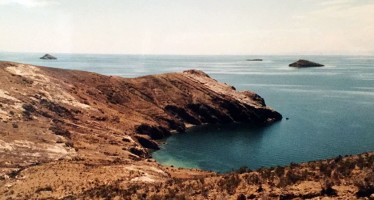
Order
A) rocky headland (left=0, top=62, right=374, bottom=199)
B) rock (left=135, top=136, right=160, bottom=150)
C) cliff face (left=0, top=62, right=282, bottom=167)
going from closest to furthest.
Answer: rocky headland (left=0, top=62, right=374, bottom=199) < cliff face (left=0, top=62, right=282, bottom=167) < rock (left=135, top=136, right=160, bottom=150)

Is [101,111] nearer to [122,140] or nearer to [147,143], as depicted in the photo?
[147,143]

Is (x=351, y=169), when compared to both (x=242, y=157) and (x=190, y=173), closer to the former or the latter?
(x=190, y=173)

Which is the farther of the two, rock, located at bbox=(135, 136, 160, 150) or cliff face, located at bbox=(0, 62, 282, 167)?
rock, located at bbox=(135, 136, 160, 150)

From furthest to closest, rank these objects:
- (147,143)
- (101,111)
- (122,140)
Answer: (101,111) < (147,143) < (122,140)

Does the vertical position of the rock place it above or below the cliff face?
below

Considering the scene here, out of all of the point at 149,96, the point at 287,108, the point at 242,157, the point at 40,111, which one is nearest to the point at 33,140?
the point at 40,111

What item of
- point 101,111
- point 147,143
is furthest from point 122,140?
point 101,111

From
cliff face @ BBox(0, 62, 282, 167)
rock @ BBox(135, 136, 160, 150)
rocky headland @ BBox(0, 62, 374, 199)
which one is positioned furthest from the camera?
rock @ BBox(135, 136, 160, 150)

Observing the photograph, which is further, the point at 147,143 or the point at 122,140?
the point at 147,143
